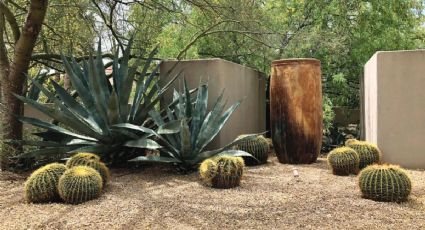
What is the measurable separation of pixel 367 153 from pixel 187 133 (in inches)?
97.0

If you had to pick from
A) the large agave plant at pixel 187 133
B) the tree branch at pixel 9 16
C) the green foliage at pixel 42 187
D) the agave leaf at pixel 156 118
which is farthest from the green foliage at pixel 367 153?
the tree branch at pixel 9 16

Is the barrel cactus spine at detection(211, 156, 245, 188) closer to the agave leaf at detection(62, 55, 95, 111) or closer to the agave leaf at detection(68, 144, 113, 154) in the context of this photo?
the agave leaf at detection(68, 144, 113, 154)

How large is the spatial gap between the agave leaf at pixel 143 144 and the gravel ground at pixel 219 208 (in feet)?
1.36

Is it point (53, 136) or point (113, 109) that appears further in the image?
point (53, 136)

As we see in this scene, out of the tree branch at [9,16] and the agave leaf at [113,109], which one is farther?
the tree branch at [9,16]

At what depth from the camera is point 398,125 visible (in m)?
6.49

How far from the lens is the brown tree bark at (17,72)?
239 inches

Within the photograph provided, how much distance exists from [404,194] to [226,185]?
5.90ft

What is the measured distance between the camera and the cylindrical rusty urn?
22.6 ft

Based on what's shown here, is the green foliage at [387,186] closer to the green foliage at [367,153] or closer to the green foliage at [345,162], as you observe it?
the green foliage at [345,162]

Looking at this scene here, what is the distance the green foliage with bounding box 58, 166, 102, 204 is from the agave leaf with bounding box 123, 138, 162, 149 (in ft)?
3.20

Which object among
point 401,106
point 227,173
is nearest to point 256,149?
point 227,173

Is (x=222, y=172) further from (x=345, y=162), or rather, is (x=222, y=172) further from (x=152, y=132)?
(x=345, y=162)

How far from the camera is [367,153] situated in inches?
242
